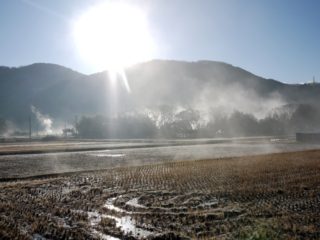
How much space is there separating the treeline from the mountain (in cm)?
3916

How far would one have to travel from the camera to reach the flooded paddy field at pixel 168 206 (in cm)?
916

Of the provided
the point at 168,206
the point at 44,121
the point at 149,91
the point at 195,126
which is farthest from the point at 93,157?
the point at 149,91

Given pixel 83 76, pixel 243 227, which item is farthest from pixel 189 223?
pixel 83 76

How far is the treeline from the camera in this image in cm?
10162

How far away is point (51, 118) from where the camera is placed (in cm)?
15650

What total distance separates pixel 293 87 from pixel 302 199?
585ft

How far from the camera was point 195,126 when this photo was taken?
10994cm

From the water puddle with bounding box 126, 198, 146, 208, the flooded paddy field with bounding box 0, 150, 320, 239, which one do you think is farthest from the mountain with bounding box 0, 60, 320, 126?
the water puddle with bounding box 126, 198, 146, 208

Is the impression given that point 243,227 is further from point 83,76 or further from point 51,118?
point 83,76

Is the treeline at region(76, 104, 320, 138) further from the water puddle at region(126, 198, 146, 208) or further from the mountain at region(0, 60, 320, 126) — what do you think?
the water puddle at region(126, 198, 146, 208)

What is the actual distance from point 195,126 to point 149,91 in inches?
2491

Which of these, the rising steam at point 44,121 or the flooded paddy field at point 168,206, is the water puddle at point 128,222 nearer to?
the flooded paddy field at point 168,206

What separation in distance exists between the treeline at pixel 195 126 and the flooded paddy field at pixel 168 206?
8060cm

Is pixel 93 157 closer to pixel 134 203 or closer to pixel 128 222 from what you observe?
pixel 134 203
